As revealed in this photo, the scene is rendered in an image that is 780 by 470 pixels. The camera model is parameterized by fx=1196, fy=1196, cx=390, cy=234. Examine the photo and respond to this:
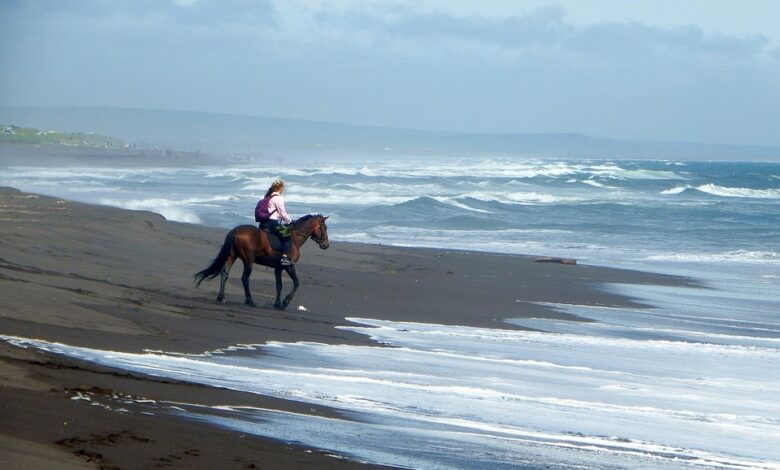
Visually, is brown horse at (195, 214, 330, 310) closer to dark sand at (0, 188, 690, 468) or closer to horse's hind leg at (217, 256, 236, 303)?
horse's hind leg at (217, 256, 236, 303)

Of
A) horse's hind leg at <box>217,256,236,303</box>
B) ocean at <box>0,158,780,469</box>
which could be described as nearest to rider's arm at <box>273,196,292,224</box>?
horse's hind leg at <box>217,256,236,303</box>

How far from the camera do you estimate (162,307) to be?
11742 mm

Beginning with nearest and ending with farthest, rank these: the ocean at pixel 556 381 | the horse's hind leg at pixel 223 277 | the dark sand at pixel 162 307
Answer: the dark sand at pixel 162 307 → the ocean at pixel 556 381 → the horse's hind leg at pixel 223 277

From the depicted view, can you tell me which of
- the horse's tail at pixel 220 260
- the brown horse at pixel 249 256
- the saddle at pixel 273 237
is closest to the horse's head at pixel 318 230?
the brown horse at pixel 249 256

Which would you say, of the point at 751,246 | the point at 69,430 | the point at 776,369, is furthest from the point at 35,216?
the point at 751,246

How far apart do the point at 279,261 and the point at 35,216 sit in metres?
7.50

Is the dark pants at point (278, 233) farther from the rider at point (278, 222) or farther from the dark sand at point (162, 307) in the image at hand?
the dark sand at point (162, 307)

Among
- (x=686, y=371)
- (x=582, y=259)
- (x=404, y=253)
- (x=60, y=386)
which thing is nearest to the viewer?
(x=60, y=386)

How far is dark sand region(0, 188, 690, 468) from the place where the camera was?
572 centimetres

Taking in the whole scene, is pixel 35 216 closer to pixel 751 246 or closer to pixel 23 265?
pixel 23 265

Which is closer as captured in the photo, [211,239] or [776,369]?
[776,369]

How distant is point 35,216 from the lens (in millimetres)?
19766

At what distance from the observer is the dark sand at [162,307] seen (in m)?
5.72

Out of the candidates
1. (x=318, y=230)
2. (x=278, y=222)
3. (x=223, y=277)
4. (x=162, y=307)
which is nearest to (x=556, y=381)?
(x=162, y=307)
